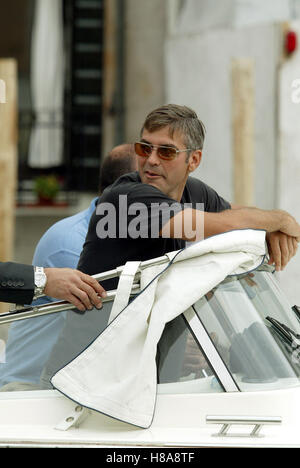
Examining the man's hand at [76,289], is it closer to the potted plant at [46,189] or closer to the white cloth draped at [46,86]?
the potted plant at [46,189]

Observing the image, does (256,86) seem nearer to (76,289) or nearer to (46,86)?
(46,86)

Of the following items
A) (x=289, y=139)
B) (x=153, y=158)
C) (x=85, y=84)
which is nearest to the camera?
(x=153, y=158)

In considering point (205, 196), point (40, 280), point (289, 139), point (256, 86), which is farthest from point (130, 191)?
point (256, 86)

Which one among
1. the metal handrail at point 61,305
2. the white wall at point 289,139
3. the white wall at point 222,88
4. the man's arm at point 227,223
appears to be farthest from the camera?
the white wall at point 222,88

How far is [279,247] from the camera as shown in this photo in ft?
10.3

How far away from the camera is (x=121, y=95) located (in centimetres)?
1153

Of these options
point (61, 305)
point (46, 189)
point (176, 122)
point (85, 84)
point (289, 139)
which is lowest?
Result: point (46, 189)

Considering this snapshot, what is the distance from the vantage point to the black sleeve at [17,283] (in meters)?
2.89

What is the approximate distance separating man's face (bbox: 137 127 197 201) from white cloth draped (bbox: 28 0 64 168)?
768cm

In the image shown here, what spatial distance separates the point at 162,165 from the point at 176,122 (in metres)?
0.17

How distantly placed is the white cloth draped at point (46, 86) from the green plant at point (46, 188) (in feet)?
1.55

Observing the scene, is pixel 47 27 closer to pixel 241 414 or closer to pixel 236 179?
pixel 236 179

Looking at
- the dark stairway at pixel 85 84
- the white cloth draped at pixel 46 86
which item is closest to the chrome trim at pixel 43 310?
the white cloth draped at pixel 46 86
